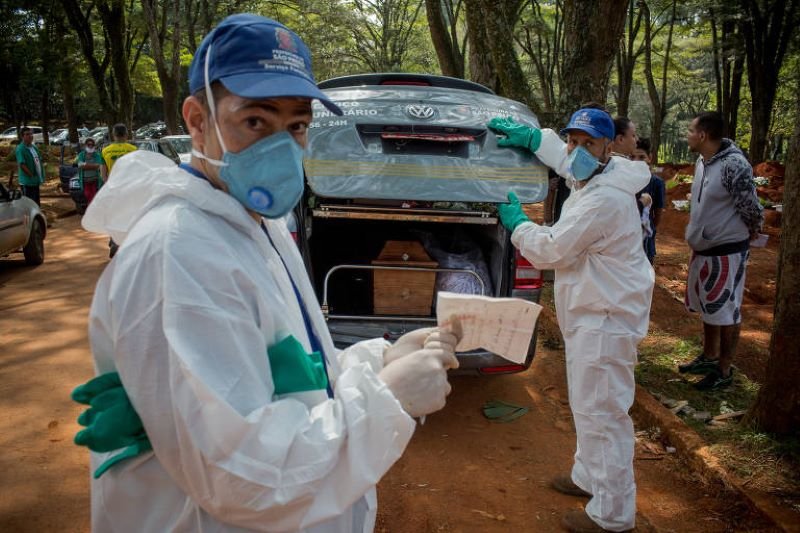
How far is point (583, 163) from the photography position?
3.40 meters

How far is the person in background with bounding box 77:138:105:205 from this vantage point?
11820mm

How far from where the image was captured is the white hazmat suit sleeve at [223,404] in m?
1.10

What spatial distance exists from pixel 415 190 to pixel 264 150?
2629mm

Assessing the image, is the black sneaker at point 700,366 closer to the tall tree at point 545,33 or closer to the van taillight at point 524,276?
the van taillight at point 524,276

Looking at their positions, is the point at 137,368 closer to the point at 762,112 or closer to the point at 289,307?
the point at 289,307

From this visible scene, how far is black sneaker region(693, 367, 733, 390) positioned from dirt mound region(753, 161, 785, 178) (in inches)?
488

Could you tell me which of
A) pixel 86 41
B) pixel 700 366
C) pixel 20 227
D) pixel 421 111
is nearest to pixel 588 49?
pixel 421 111

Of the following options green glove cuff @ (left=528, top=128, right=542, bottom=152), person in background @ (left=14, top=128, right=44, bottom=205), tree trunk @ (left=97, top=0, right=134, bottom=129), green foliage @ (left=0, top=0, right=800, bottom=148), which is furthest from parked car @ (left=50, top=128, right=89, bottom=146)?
green glove cuff @ (left=528, top=128, right=542, bottom=152)

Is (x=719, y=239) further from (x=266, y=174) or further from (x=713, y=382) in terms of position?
(x=266, y=174)

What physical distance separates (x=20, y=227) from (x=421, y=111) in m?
7.07

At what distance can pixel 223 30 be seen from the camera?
141 centimetres

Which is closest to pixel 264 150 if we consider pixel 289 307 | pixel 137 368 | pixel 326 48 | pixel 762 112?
pixel 289 307

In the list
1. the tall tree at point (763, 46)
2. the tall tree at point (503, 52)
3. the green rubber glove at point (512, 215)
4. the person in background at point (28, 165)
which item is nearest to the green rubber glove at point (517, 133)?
the green rubber glove at point (512, 215)

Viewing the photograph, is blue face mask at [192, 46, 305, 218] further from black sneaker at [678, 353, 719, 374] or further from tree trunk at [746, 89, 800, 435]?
black sneaker at [678, 353, 719, 374]
